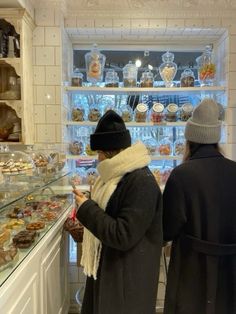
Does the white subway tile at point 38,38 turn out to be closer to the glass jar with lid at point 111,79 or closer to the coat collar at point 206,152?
the glass jar with lid at point 111,79

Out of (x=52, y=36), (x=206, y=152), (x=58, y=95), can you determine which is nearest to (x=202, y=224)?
(x=206, y=152)

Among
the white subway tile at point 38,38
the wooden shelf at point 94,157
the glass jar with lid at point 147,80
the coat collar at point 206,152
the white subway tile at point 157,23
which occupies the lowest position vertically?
the wooden shelf at point 94,157

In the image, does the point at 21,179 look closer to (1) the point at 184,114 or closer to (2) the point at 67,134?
(2) the point at 67,134

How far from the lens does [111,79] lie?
9.26 feet

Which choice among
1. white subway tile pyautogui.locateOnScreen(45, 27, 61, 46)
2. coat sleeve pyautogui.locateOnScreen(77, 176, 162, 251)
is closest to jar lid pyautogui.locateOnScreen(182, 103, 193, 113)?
white subway tile pyautogui.locateOnScreen(45, 27, 61, 46)

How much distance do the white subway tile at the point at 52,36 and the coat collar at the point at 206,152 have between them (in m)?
1.59

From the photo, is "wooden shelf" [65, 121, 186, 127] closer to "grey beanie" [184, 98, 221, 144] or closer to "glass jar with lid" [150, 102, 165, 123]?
"glass jar with lid" [150, 102, 165, 123]

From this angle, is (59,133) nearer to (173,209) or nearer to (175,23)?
(175,23)

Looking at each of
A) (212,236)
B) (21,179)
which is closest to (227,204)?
(212,236)

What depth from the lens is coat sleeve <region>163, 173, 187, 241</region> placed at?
1.50 meters

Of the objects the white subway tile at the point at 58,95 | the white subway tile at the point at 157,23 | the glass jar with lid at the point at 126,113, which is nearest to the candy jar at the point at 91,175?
the glass jar with lid at the point at 126,113

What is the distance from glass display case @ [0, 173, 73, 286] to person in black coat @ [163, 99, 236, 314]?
0.66m

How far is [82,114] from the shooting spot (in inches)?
111

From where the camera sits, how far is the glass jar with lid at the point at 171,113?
281 cm
